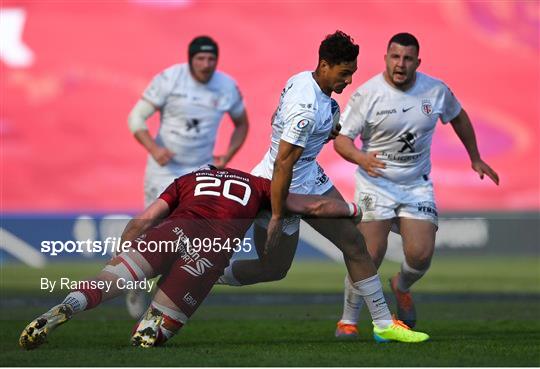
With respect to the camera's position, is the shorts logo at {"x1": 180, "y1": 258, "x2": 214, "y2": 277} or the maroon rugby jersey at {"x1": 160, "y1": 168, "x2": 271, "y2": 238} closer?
the shorts logo at {"x1": 180, "y1": 258, "x2": 214, "y2": 277}

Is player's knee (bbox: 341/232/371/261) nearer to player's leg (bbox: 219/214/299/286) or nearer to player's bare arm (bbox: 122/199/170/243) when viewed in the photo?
player's leg (bbox: 219/214/299/286)

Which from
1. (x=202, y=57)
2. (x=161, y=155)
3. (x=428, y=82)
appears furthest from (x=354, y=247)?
(x=202, y=57)

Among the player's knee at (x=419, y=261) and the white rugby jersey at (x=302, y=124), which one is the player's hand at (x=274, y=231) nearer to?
the white rugby jersey at (x=302, y=124)

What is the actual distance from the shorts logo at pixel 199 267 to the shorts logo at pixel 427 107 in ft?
10.5

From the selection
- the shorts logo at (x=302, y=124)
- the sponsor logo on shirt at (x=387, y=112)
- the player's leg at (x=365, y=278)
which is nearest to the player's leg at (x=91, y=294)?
the player's leg at (x=365, y=278)

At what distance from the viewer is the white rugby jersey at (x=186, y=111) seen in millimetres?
14820

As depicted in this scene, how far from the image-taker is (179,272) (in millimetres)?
9547

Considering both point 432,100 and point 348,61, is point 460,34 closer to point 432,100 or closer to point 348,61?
point 432,100

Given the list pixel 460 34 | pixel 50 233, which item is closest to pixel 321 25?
pixel 460 34

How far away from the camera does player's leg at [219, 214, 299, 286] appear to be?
1023 cm

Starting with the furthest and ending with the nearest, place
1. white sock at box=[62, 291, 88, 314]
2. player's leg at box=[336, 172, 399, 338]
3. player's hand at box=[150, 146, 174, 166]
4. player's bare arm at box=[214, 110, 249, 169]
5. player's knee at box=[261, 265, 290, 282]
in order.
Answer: player's bare arm at box=[214, 110, 249, 169]
player's hand at box=[150, 146, 174, 166]
player's leg at box=[336, 172, 399, 338]
player's knee at box=[261, 265, 290, 282]
white sock at box=[62, 291, 88, 314]

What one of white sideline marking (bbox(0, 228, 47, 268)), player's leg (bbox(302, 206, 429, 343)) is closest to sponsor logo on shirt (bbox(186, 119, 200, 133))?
player's leg (bbox(302, 206, 429, 343))

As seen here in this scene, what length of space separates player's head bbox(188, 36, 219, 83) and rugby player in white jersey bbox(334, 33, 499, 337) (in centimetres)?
305

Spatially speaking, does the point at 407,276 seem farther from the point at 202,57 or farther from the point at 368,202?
the point at 202,57
